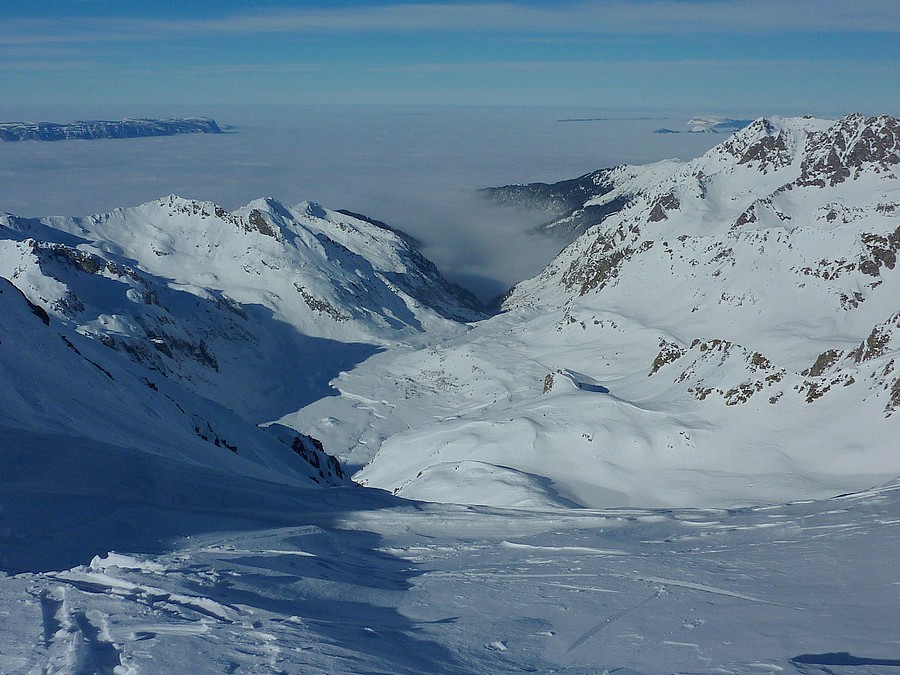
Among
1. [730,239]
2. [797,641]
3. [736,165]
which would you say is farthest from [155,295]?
[736,165]

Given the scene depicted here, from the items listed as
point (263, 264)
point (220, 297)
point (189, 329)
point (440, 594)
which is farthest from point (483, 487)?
point (263, 264)

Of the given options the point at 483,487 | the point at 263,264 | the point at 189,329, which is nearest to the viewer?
the point at 483,487

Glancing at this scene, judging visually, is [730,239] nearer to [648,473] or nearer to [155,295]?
[648,473]

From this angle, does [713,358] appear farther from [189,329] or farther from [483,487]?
[189,329]

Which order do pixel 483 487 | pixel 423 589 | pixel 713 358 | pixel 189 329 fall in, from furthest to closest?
pixel 189 329
pixel 713 358
pixel 483 487
pixel 423 589

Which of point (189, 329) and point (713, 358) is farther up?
point (713, 358)

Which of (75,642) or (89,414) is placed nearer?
(75,642)

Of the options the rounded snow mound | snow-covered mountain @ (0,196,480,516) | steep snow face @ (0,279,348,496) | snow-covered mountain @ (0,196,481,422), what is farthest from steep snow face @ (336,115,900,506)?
snow-covered mountain @ (0,196,481,422)
